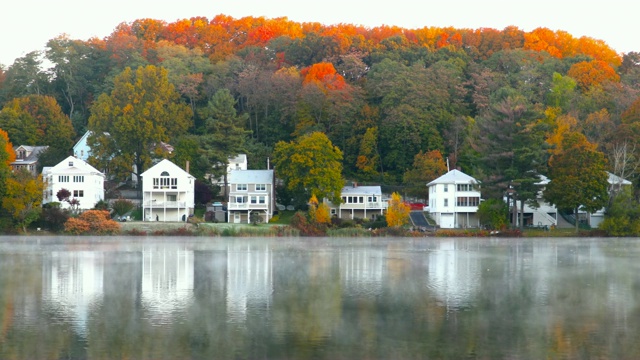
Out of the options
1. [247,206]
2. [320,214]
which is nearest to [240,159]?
[247,206]

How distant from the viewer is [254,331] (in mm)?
24750

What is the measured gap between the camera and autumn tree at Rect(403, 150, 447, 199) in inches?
3150

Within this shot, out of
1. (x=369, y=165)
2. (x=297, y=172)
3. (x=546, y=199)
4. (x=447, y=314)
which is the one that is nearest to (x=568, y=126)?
(x=546, y=199)

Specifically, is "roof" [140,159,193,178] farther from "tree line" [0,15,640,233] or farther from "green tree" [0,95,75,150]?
"green tree" [0,95,75,150]

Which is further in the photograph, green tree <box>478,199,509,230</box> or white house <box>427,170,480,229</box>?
white house <box>427,170,480,229</box>

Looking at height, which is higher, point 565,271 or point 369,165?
point 369,165

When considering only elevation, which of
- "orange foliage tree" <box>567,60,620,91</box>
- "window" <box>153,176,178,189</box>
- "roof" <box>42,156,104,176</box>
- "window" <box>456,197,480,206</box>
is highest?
"orange foliage tree" <box>567,60,620,91</box>

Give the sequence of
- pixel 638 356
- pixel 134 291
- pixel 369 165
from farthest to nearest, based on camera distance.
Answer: pixel 369 165
pixel 134 291
pixel 638 356

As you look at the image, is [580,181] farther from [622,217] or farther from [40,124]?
[40,124]

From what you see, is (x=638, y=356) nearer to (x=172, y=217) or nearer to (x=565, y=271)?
(x=565, y=271)

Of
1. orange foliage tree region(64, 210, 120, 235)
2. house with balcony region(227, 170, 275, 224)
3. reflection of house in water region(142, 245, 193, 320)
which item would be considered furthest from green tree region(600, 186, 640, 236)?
orange foliage tree region(64, 210, 120, 235)

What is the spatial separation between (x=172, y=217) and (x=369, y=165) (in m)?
20.0

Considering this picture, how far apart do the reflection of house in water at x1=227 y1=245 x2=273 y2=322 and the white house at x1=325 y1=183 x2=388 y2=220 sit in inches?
954

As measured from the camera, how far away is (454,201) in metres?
73.7
